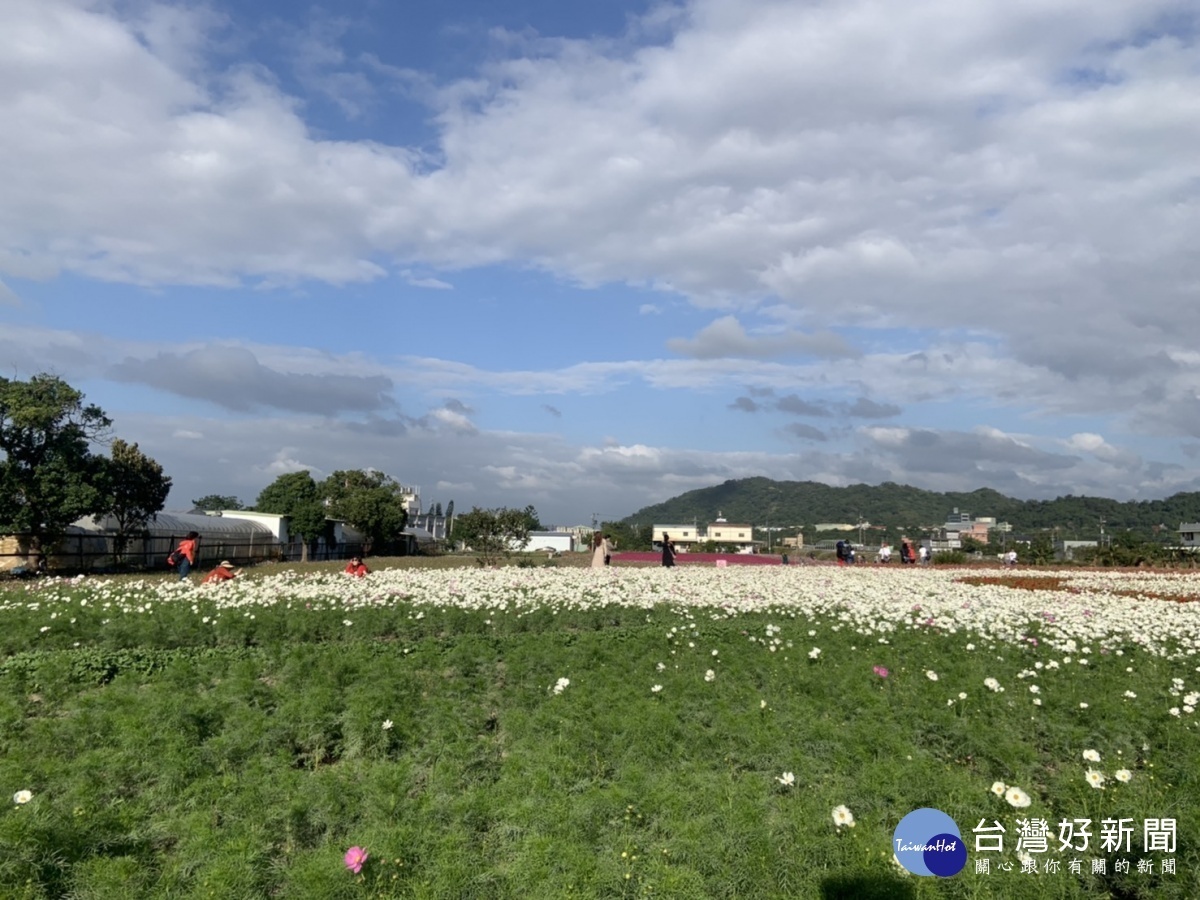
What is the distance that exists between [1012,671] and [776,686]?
114 inches

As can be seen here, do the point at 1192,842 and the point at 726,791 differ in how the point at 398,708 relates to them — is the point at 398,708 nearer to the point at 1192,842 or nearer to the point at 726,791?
the point at 726,791

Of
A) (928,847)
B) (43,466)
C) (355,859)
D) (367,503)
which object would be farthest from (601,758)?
(367,503)

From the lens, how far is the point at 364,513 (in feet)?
236

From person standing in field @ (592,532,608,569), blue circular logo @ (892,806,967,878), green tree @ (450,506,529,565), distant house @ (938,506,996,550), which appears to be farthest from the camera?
distant house @ (938,506,996,550)

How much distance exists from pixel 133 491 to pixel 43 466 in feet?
29.6

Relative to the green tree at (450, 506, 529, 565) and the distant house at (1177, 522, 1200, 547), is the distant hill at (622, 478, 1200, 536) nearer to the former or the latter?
the distant house at (1177, 522, 1200, 547)

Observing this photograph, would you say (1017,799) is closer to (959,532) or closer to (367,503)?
(367,503)

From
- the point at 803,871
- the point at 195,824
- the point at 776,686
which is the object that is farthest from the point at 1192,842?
the point at 195,824

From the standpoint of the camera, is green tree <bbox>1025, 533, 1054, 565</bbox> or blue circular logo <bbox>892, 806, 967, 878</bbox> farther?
green tree <bbox>1025, 533, 1054, 565</bbox>

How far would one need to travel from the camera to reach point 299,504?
74.5 m

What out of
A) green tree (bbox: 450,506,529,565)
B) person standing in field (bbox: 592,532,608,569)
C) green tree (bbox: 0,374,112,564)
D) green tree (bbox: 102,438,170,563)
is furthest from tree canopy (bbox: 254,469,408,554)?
person standing in field (bbox: 592,532,608,569)

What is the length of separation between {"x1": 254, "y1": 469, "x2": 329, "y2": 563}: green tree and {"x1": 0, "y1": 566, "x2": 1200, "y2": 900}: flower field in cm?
6178

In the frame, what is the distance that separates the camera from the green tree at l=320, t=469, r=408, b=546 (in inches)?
2849

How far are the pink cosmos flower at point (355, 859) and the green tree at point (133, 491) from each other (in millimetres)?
37038
